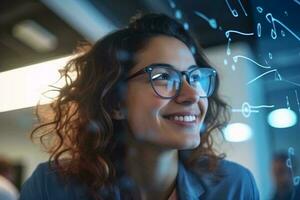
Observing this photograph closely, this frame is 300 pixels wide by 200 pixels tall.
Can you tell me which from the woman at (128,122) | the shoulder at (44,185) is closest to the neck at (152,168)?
the woman at (128,122)

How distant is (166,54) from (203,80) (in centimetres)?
6

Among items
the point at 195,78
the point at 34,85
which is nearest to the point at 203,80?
the point at 195,78

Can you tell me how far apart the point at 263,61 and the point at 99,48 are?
251 mm

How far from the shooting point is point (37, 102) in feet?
1.81

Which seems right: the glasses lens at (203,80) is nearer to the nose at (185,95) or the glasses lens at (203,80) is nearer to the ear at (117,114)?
the nose at (185,95)

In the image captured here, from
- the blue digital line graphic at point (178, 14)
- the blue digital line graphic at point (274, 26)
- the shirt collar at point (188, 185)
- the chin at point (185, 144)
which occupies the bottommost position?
the shirt collar at point (188, 185)

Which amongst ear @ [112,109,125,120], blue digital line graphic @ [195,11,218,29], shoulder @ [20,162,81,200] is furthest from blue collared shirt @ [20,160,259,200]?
blue digital line graphic @ [195,11,218,29]

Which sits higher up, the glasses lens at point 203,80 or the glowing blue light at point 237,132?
the glasses lens at point 203,80

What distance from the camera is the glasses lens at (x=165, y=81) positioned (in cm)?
51

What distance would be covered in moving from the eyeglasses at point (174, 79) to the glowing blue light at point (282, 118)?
10 cm

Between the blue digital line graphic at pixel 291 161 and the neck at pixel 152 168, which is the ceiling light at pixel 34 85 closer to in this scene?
the neck at pixel 152 168

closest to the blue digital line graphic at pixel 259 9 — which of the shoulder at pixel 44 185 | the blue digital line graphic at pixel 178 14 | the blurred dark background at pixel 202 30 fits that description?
the blurred dark background at pixel 202 30

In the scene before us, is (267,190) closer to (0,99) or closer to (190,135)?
(190,135)

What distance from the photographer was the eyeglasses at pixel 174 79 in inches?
20.0
